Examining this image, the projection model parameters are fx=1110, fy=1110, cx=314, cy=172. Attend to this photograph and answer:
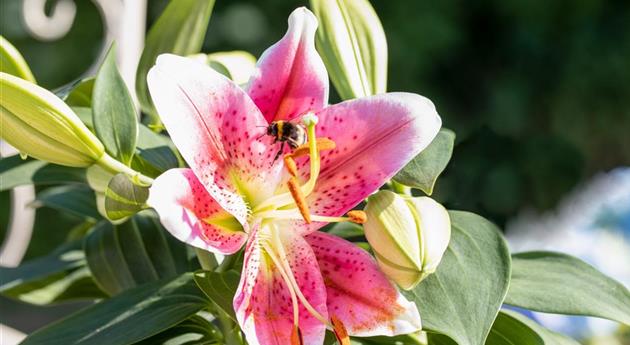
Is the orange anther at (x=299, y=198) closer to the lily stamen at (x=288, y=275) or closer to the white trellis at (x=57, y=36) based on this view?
the lily stamen at (x=288, y=275)

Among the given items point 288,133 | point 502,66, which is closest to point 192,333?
point 288,133

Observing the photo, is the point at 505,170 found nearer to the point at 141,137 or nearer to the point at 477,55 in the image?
the point at 477,55

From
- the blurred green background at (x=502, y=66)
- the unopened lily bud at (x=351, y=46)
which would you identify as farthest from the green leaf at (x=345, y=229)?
the blurred green background at (x=502, y=66)

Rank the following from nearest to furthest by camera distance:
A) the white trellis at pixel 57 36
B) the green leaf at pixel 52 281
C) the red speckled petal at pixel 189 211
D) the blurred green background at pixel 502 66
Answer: the red speckled petal at pixel 189 211
the green leaf at pixel 52 281
the white trellis at pixel 57 36
the blurred green background at pixel 502 66

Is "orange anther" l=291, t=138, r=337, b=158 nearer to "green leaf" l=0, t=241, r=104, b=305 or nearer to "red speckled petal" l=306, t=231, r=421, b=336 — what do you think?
"red speckled petal" l=306, t=231, r=421, b=336

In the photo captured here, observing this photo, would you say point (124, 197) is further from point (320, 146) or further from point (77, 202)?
point (77, 202)

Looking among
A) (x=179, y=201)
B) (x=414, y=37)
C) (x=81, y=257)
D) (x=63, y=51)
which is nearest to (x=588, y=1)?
(x=414, y=37)
